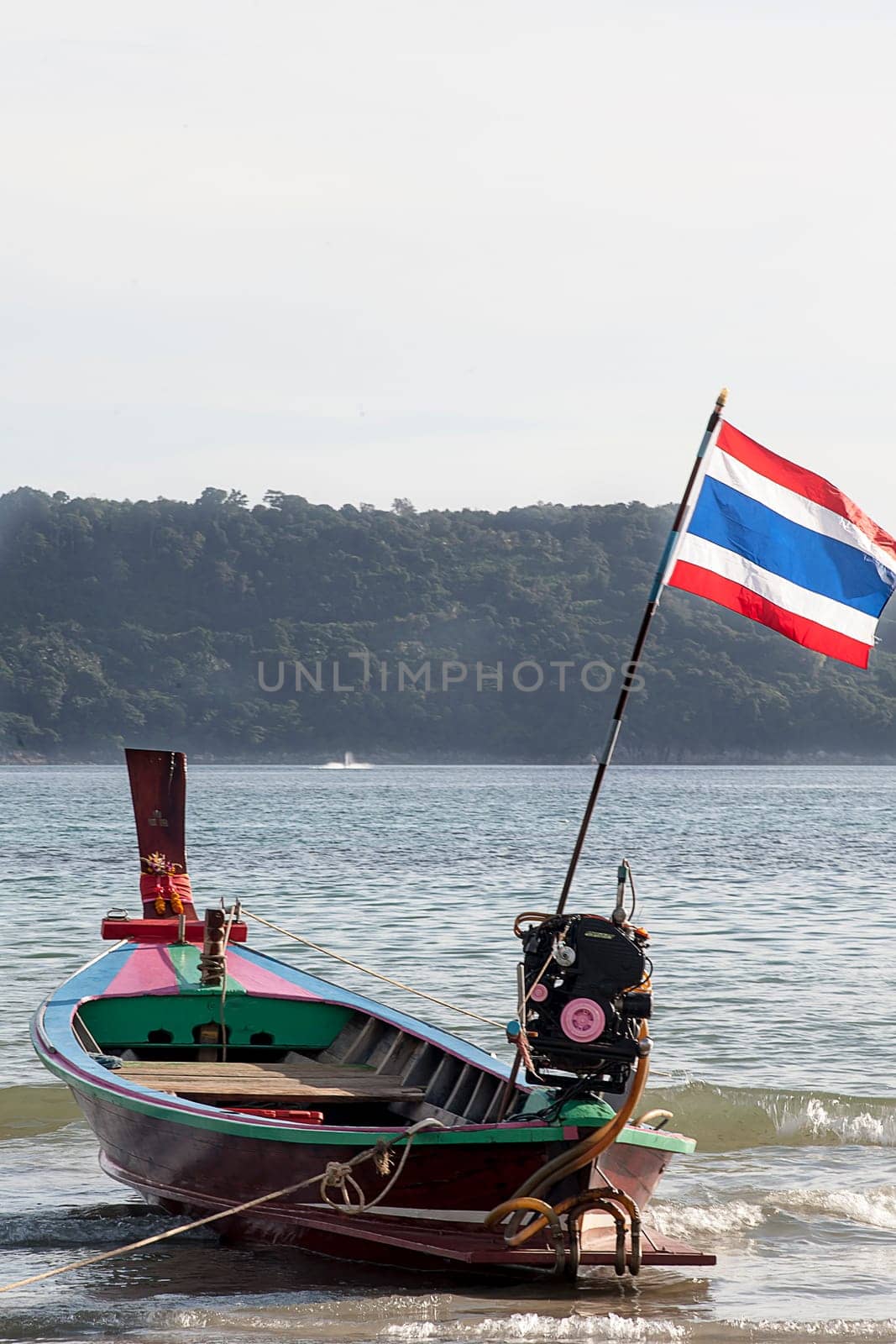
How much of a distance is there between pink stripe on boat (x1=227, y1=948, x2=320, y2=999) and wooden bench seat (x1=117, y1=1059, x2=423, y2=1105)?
2.40 feet

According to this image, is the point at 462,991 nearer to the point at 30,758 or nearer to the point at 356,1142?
the point at 356,1142

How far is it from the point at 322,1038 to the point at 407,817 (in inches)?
2147

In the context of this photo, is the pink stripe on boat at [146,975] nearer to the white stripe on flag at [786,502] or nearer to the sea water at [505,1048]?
the sea water at [505,1048]

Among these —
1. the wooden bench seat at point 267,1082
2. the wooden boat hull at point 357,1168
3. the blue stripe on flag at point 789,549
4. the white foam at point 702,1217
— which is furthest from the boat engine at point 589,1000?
the white foam at point 702,1217

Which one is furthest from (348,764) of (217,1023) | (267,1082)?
(267,1082)

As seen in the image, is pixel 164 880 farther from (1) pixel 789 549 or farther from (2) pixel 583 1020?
(1) pixel 789 549

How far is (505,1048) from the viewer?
1561cm

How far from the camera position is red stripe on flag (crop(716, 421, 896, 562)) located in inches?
336

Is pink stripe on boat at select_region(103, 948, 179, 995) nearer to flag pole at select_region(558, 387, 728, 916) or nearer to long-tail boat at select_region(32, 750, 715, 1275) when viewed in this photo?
long-tail boat at select_region(32, 750, 715, 1275)

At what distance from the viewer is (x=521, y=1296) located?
846cm

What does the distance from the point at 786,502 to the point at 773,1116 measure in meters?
6.93

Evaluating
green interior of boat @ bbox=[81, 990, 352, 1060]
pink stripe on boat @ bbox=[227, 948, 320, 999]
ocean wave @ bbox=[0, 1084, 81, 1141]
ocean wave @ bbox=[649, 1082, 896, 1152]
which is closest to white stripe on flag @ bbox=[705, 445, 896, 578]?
green interior of boat @ bbox=[81, 990, 352, 1060]

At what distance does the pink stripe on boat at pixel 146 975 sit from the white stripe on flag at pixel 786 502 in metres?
6.01

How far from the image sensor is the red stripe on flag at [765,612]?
27.5 feet
